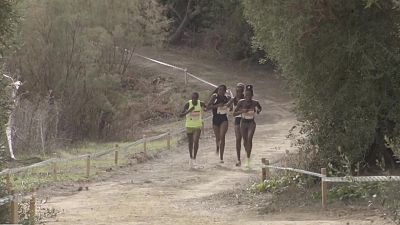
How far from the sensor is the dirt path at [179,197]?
11227 mm

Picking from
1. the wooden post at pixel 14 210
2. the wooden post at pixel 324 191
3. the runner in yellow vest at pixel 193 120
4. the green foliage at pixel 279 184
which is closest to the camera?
the wooden post at pixel 14 210

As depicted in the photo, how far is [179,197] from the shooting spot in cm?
1427

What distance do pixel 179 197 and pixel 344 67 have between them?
4102 millimetres

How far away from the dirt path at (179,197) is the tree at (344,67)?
1.58 metres

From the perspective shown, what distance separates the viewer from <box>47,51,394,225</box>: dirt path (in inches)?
442

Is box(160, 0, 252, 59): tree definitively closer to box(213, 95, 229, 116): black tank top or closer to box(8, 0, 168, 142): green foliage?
box(8, 0, 168, 142): green foliage

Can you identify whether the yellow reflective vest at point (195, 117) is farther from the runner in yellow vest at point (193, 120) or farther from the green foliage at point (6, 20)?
the green foliage at point (6, 20)

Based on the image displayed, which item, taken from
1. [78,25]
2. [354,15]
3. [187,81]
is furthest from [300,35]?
[187,81]

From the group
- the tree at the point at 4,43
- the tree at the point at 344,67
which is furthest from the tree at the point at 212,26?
the tree at the point at 4,43

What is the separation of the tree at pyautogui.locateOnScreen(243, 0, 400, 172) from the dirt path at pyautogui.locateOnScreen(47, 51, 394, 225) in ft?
5.19

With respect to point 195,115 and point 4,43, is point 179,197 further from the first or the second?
point 4,43

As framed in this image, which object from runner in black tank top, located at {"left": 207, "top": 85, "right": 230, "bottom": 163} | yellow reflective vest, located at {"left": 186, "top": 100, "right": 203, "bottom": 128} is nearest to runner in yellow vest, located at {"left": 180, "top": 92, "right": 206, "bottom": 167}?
yellow reflective vest, located at {"left": 186, "top": 100, "right": 203, "bottom": 128}

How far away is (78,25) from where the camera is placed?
1126 inches

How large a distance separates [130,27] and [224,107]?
16.7 metres
